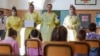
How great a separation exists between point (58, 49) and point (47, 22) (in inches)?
150

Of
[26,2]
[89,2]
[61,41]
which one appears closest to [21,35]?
[26,2]

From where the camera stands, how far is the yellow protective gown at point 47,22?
6355 millimetres

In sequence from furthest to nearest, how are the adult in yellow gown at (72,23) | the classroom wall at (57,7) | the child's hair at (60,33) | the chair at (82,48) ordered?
the classroom wall at (57,7) < the adult in yellow gown at (72,23) < the chair at (82,48) < the child's hair at (60,33)

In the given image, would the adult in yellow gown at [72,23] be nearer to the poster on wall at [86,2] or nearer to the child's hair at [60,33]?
the poster on wall at [86,2]

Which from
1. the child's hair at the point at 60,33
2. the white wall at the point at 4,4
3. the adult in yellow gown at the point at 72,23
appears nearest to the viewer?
the child's hair at the point at 60,33

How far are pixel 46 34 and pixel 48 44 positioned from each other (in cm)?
400

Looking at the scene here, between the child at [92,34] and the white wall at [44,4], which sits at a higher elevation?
the white wall at [44,4]

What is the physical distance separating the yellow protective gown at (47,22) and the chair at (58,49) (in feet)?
12.0

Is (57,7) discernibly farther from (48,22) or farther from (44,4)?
(48,22)

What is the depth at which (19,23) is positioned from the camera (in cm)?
716

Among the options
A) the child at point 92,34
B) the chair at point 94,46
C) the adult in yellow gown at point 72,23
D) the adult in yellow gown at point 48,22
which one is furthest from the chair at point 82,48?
the adult in yellow gown at point 72,23

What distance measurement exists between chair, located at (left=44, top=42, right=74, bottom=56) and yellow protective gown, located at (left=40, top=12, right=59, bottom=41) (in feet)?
12.0

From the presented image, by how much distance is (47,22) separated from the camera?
21.2 feet

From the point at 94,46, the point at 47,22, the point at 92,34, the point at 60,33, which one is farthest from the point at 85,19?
the point at 60,33
